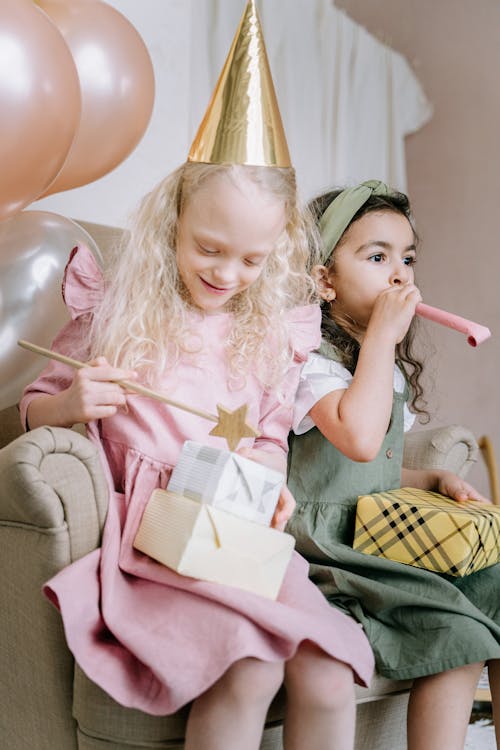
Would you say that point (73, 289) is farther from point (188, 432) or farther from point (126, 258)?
point (188, 432)

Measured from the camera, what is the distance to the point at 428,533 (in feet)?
4.17

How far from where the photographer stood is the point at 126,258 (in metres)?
1.25

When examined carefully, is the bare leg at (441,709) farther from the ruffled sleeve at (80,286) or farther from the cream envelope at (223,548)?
the ruffled sleeve at (80,286)

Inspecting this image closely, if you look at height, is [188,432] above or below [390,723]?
above

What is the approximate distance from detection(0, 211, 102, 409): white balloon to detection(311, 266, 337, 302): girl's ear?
39cm

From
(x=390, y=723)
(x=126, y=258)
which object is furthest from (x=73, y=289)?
(x=390, y=723)

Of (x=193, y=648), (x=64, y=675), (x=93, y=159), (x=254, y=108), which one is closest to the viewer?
(x=193, y=648)

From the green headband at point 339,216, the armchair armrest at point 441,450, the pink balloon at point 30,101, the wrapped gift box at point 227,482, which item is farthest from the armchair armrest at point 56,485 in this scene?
the armchair armrest at point 441,450

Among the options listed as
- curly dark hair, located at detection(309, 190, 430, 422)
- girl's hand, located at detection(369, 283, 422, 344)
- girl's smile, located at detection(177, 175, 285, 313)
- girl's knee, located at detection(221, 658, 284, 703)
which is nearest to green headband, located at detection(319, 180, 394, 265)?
curly dark hair, located at detection(309, 190, 430, 422)

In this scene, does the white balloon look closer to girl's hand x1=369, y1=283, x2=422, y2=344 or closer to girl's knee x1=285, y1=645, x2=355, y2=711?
girl's hand x1=369, y1=283, x2=422, y2=344

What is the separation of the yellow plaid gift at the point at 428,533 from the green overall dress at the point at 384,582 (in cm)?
3

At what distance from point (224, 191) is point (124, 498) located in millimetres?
419

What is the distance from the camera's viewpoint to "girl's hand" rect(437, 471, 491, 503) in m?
1.44

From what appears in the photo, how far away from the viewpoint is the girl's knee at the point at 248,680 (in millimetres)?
947
